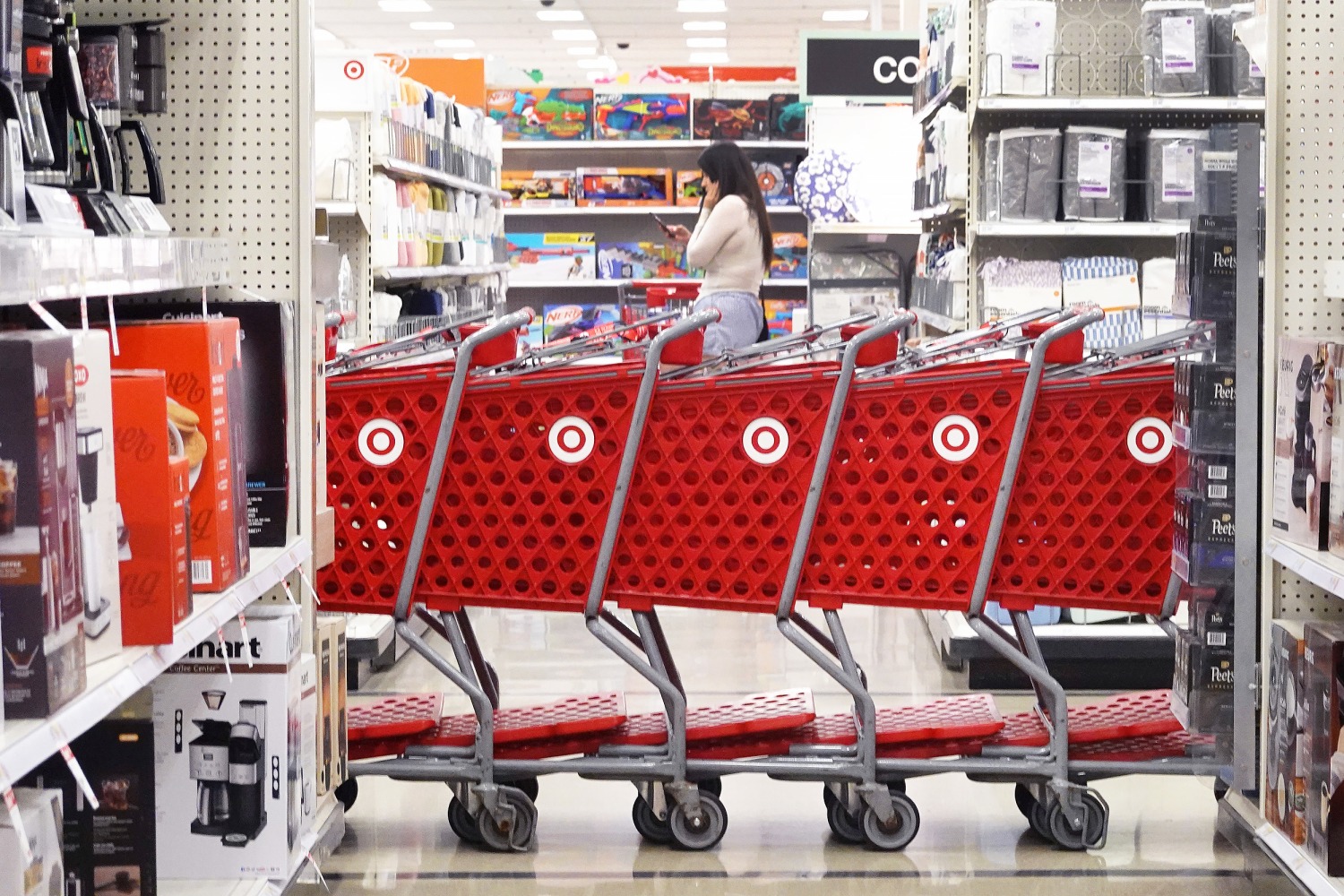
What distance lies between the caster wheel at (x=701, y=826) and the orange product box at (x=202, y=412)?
1.47m

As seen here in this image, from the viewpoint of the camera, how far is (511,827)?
141 inches

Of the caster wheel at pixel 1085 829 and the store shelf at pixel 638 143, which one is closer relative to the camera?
the caster wheel at pixel 1085 829

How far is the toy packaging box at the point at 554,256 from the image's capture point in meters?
12.1

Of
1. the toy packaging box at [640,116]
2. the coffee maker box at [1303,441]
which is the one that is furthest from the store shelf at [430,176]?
the coffee maker box at [1303,441]

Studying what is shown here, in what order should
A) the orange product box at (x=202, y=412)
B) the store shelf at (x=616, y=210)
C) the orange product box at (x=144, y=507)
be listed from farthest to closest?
1. the store shelf at (x=616, y=210)
2. the orange product box at (x=202, y=412)
3. the orange product box at (x=144, y=507)

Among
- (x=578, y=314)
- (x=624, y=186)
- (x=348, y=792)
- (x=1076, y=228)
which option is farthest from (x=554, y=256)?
(x=348, y=792)

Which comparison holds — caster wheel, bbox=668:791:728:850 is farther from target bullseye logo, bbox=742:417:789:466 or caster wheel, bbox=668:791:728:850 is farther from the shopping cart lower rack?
target bullseye logo, bbox=742:417:789:466

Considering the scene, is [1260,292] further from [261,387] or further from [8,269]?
[8,269]

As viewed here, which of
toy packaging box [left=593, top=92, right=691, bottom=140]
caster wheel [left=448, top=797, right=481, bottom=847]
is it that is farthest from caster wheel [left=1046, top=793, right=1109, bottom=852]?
toy packaging box [left=593, top=92, right=691, bottom=140]

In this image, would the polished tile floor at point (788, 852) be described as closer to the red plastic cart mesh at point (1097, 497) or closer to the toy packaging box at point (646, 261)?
the red plastic cart mesh at point (1097, 497)

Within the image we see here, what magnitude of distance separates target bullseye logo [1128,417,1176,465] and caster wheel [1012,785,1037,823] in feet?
2.65

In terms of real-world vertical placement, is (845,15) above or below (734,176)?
above

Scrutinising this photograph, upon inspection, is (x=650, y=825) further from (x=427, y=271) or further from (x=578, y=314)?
(x=578, y=314)

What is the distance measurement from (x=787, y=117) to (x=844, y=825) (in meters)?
9.25
